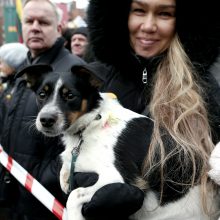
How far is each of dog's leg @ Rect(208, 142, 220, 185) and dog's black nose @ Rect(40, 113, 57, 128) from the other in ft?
2.88

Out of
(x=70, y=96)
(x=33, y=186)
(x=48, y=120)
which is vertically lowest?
(x=33, y=186)

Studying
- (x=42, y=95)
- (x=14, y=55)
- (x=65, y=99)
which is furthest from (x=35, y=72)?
(x=14, y=55)

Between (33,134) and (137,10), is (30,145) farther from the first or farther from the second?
(137,10)

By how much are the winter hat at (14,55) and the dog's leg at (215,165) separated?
7.69 ft

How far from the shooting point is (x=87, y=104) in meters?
2.46

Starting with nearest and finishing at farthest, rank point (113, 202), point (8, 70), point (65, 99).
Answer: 1. point (113, 202)
2. point (65, 99)
3. point (8, 70)

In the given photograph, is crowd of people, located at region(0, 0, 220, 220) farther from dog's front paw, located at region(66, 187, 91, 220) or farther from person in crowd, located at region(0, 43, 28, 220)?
person in crowd, located at region(0, 43, 28, 220)

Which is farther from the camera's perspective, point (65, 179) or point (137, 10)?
point (137, 10)

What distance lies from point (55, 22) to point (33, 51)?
376mm

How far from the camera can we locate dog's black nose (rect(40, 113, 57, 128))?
2.39m

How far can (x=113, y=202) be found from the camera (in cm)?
206

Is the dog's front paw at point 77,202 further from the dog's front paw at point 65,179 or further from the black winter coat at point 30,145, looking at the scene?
the black winter coat at point 30,145

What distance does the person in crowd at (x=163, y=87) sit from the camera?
228cm

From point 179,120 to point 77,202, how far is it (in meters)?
0.70
